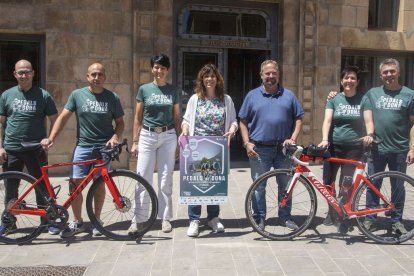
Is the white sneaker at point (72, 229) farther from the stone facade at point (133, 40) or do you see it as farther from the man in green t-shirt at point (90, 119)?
the stone facade at point (133, 40)

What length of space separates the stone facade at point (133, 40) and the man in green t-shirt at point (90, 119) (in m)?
3.48

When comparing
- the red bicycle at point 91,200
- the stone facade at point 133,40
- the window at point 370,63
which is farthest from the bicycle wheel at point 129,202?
the window at point 370,63

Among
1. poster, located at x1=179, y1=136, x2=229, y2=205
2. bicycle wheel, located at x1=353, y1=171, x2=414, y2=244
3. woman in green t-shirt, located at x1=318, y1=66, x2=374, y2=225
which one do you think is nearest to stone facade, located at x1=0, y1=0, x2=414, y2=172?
poster, located at x1=179, y1=136, x2=229, y2=205

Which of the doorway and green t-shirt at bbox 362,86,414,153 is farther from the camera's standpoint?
the doorway

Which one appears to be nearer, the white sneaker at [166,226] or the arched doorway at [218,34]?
the white sneaker at [166,226]

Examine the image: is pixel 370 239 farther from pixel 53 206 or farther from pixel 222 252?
pixel 53 206

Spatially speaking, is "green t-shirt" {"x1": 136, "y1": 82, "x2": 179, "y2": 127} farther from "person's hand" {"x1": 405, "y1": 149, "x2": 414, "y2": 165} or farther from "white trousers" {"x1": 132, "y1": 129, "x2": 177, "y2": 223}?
"person's hand" {"x1": 405, "y1": 149, "x2": 414, "y2": 165}

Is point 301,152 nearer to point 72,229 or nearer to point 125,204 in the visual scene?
point 125,204

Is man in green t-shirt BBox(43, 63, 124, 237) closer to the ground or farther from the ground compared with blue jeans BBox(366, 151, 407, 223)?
farther from the ground

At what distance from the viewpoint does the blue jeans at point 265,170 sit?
502 centimetres

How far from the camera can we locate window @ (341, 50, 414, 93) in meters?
10.0

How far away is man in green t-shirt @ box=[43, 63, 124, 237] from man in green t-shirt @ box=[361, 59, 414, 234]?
2.71 m

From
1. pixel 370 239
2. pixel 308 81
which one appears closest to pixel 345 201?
pixel 370 239

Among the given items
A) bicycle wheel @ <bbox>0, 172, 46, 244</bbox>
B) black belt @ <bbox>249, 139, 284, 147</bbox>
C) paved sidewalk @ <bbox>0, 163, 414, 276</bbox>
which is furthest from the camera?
black belt @ <bbox>249, 139, 284, 147</bbox>
